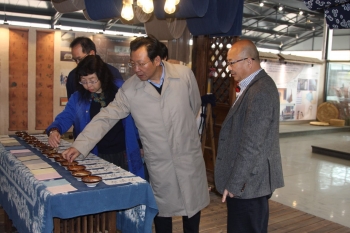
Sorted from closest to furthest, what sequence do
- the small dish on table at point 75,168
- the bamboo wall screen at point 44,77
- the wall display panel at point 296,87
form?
the small dish on table at point 75,168
the bamboo wall screen at point 44,77
the wall display panel at point 296,87

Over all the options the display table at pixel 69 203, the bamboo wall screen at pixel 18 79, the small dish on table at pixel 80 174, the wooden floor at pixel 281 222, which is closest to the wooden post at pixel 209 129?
the wooden floor at pixel 281 222

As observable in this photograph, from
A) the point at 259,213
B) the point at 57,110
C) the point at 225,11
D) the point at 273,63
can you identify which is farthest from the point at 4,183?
the point at 273,63

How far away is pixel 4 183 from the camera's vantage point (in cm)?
258

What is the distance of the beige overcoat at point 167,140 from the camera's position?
90.6 inches

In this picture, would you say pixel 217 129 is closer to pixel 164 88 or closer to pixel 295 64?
pixel 164 88

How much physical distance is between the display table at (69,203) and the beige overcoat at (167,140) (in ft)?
0.68

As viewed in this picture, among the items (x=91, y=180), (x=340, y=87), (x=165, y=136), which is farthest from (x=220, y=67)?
(x=340, y=87)

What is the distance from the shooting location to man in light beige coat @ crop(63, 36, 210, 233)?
230 centimetres

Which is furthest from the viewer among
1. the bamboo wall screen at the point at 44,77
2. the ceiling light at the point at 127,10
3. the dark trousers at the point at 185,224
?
the bamboo wall screen at the point at 44,77

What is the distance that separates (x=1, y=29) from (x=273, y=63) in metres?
6.85

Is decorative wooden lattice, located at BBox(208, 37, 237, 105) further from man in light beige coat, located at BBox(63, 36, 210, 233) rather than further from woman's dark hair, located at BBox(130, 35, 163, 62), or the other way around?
woman's dark hair, located at BBox(130, 35, 163, 62)

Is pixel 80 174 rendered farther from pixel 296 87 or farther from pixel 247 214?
pixel 296 87

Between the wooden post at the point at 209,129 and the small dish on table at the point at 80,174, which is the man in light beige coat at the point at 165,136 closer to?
the small dish on table at the point at 80,174

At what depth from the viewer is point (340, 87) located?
39.3 ft
